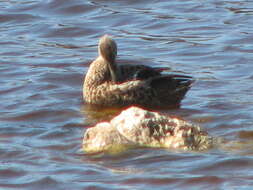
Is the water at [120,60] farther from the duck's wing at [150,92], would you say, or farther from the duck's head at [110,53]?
the duck's head at [110,53]

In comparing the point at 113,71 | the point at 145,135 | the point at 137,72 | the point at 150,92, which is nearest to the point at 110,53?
the point at 113,71

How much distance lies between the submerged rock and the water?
121mm

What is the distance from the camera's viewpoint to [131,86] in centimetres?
1148

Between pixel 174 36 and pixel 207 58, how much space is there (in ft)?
4.47

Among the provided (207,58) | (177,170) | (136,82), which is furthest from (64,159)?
(207,58)

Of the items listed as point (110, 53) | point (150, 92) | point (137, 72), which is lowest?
point (150, 92)

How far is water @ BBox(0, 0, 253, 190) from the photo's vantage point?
8820mm

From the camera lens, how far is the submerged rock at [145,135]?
9227 millimetres

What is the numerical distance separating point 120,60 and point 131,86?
210cm

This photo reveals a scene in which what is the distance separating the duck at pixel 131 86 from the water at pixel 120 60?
22 centimetres

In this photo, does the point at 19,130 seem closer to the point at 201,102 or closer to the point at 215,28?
the point at 201,102

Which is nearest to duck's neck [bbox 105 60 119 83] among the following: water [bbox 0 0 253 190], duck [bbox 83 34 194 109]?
duck [bbox 83 34 194 109]

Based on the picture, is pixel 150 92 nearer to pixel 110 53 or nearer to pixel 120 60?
pixel 110 53

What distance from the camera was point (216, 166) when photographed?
8898mm
